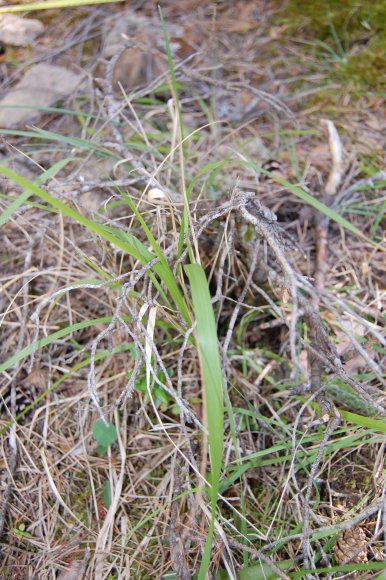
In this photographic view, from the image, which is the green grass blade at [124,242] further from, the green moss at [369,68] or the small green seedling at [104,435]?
the green moss at [369,68]

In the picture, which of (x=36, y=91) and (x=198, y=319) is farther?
(x=36, y=91)

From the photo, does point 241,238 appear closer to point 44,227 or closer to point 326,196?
point 326,196

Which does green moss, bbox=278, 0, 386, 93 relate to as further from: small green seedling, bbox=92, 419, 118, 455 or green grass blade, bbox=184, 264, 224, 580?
small green seedling, bbox=92, 419, 118, 455

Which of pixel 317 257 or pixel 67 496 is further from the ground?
pixel 317 257

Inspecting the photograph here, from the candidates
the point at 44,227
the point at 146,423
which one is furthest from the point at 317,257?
the point at 44,227

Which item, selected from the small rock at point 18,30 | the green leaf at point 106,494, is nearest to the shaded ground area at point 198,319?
the green leaf at point 106,494

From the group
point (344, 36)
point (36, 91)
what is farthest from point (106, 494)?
point (344, 36)

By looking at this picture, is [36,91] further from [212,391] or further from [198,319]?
[212,391]
